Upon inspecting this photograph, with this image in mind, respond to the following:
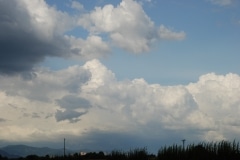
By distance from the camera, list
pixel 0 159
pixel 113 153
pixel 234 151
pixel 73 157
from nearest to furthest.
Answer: pixel 234 151, pixel 113 153, pixel 73 157, pixel 0 159

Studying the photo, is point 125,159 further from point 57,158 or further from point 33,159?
point 33,159

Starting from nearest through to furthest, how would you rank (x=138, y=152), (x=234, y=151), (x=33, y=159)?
(x=234, y=151) → (x=138, y=152) → (x=33, y=159)

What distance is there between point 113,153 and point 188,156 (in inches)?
631

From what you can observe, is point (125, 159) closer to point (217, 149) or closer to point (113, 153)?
point (113, 153)

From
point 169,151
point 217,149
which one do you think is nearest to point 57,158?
point 169,151

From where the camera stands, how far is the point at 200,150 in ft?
122

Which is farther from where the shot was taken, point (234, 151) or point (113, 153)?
point (113, 153)

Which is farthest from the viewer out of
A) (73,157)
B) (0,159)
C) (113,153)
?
(0,159)

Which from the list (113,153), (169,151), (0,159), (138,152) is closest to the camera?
(169,151)

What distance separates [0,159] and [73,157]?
3757 centimetres

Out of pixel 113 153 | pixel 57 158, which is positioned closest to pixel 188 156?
pixel 113 153

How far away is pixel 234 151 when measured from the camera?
36.1 m

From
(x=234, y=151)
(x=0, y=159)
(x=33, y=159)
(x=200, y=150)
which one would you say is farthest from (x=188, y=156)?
(x=0, y=159)

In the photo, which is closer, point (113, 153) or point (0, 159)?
point (113, 153)
